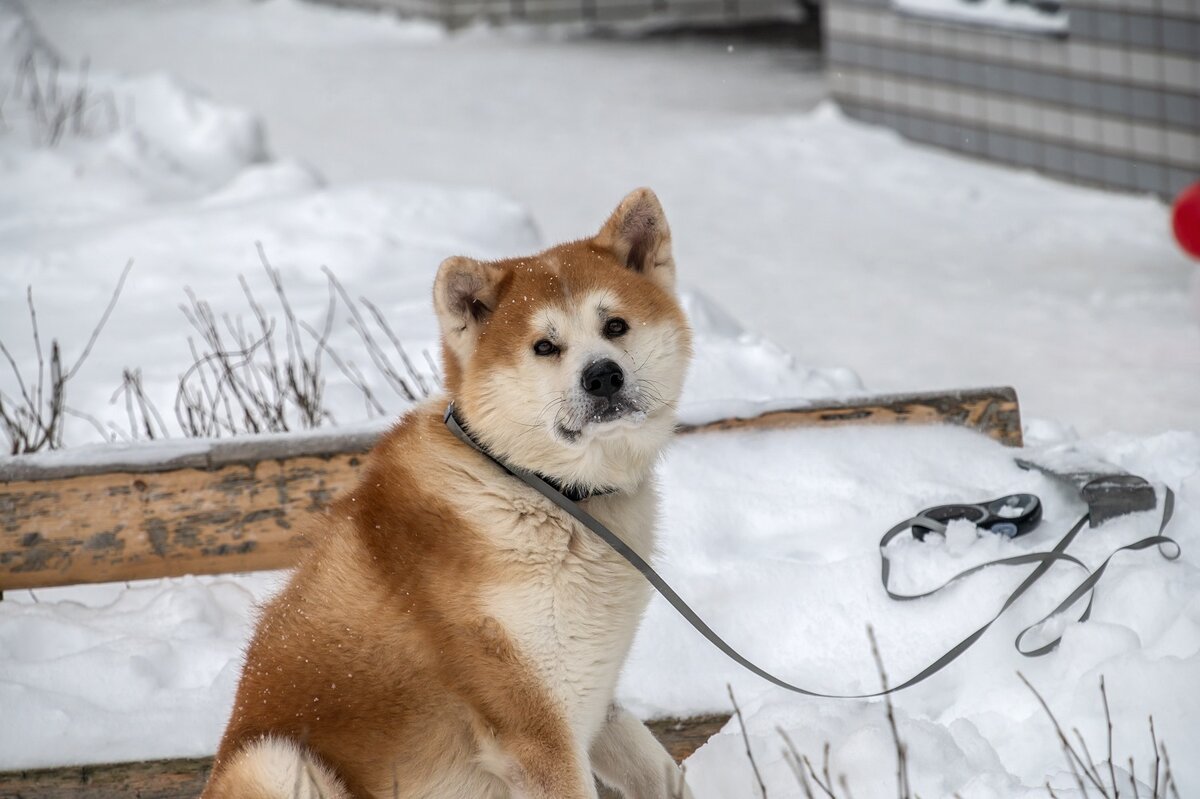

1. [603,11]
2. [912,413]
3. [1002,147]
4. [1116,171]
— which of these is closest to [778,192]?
[1002,147]

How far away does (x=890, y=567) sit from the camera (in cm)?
317

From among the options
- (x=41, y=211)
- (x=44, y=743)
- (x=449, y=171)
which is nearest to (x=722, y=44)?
(x=449, y=171)

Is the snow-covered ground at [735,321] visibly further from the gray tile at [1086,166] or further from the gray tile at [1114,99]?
the gray tile at [1114,99]

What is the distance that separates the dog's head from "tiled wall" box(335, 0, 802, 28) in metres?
12.9

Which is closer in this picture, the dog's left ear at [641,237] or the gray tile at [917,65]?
the dog's left ear at [641,237]

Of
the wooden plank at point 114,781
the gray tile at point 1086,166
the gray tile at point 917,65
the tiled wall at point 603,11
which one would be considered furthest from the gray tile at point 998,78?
the tiled wall at point 603,11

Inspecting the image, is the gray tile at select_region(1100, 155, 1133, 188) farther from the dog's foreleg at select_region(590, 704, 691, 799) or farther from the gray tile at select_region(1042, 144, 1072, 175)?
the dog's foreleg at select_region(590, 704, 691, 799)

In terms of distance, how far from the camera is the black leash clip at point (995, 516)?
318 cm

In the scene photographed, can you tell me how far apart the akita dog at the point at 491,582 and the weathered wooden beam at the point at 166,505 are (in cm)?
81

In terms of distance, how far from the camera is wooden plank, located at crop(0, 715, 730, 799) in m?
2.86

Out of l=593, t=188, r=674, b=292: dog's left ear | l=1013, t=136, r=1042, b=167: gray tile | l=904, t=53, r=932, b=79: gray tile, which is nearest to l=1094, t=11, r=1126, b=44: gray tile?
l=1013, t=136, r=1042, b=167: gray tile

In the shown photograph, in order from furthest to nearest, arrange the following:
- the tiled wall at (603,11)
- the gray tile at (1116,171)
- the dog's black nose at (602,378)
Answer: the tiled wall at (603,11) < the gray tile at (1116,171) < the dog's black nose at (602,378)

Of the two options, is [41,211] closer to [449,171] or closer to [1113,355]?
[449,171]

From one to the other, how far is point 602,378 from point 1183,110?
5.65 m
